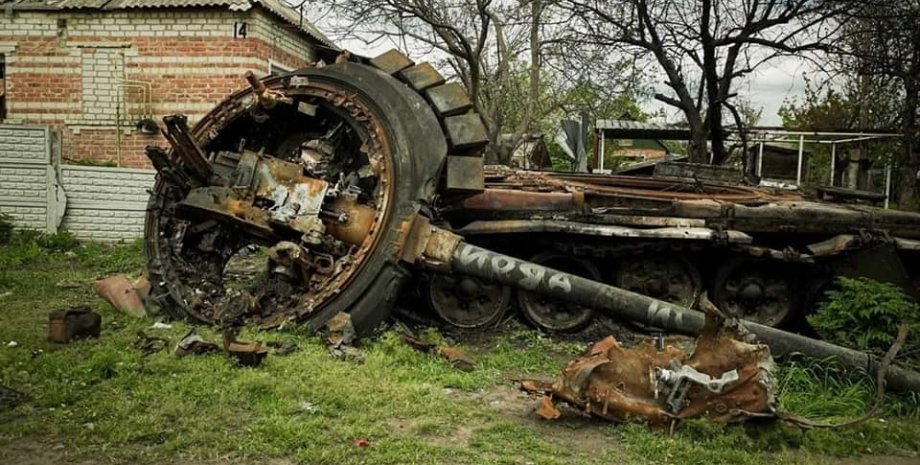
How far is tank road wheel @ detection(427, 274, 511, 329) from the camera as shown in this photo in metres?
7.73

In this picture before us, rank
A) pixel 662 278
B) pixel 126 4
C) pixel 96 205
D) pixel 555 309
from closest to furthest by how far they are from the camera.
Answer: pixel 555 309, pixel 662 278, pixel 96 205, pixel 126 4

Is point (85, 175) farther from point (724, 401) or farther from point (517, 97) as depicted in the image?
point (517, 97)

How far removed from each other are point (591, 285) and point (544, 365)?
80cm

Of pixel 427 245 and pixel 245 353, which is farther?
pixel 427 245

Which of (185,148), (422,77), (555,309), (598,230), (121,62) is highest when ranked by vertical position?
(121,62)

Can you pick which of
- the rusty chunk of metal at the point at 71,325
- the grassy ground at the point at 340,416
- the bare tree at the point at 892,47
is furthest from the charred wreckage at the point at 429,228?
the bare tree at the point at 892,47

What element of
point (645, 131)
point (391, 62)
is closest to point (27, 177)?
point (391, 62)

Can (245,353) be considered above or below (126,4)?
below

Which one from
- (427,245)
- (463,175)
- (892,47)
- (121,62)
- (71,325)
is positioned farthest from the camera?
(121,62)

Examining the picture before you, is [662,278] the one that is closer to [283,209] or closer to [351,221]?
[351,221]

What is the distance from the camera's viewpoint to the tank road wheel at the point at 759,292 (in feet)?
27.1

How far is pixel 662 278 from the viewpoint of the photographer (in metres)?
8.14

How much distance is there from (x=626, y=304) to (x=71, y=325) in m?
4.35

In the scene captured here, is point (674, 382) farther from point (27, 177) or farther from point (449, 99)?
point (27, 177)
